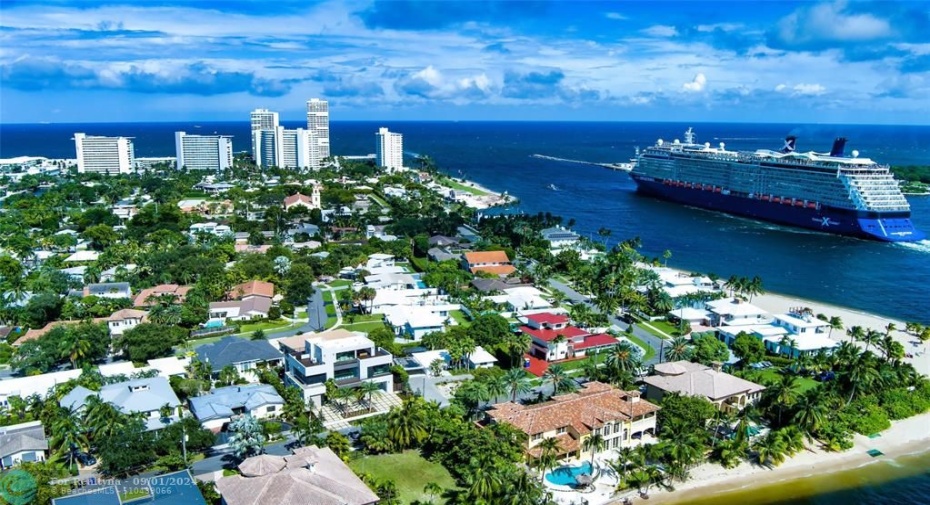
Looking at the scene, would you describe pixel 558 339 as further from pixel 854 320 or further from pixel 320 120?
pixel 320 120

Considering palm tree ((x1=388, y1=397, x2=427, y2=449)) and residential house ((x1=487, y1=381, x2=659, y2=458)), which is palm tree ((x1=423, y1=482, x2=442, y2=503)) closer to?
palm tree ((x1=388, y1=397, x2=427, y2=449))

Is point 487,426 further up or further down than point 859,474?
further up

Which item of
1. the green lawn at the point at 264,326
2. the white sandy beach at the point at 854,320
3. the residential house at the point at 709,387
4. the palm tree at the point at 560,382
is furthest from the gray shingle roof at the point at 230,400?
the white sandy beach at the point at 854,320

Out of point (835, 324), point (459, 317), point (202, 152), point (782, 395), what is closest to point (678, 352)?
point (782, 395)

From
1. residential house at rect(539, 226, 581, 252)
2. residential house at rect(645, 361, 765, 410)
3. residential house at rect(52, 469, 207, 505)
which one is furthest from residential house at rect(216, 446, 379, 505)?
residential house at rect(539, 226, 581, 252)

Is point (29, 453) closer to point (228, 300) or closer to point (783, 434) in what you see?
point (228, 300)

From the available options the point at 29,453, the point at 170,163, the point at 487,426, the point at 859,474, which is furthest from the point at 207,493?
the point at 170,163
